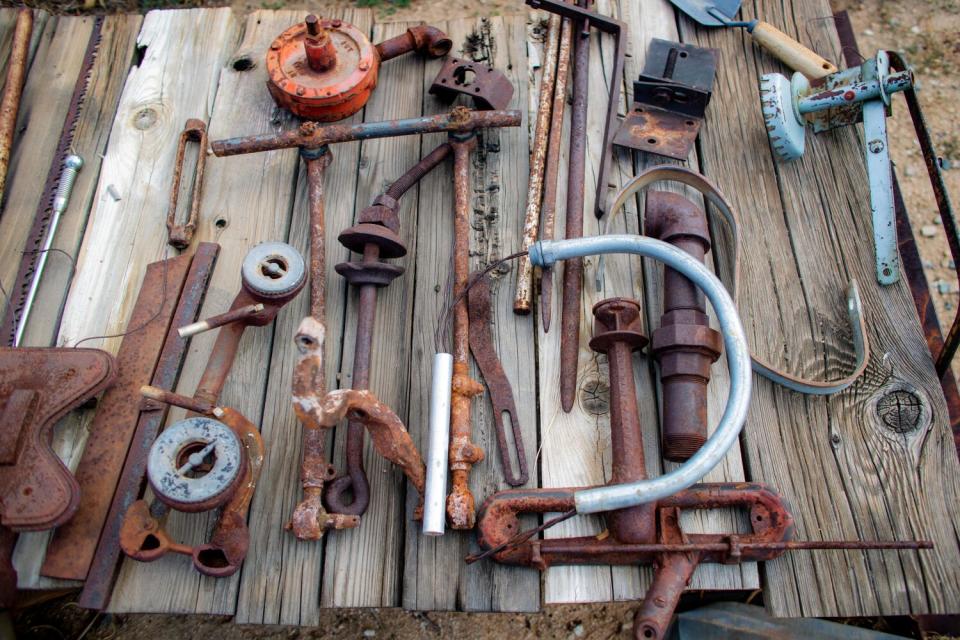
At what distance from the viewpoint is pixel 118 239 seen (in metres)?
2.47

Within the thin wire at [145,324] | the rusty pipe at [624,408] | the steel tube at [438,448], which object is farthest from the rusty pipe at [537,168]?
the thin wire at [145,324]

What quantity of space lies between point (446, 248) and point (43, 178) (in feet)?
4.92

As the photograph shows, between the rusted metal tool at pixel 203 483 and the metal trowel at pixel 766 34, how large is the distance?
2270 mm

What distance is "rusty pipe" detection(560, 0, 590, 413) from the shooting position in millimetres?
2172

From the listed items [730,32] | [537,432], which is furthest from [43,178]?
[730,32]

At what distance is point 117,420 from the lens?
2119 millimetres

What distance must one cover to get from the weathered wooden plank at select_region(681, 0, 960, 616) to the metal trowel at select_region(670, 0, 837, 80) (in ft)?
0.44

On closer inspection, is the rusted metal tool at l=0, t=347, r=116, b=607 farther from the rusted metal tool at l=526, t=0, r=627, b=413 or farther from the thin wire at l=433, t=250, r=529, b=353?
the rusted metal tool at l=526, t=0, r=627, b=413

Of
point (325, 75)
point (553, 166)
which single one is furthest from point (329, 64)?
point (553, 166)

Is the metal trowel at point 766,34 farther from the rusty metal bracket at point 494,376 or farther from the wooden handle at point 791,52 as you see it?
the rusty metal bracket at point 494,376

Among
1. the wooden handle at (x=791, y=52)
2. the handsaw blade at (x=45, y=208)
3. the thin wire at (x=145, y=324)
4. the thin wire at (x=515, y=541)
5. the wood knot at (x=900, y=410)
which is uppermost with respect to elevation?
the wooden handle at (x=791, y=52)

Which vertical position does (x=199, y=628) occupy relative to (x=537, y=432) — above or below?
below

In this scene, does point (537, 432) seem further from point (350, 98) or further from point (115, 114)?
point (115, 114)

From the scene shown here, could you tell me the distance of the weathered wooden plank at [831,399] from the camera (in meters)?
1.96
